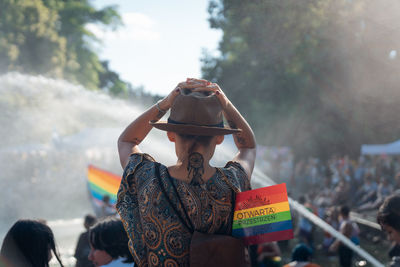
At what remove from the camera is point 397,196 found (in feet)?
10.7

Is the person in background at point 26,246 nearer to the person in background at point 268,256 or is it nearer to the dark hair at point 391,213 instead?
the dark hair at point 391,213

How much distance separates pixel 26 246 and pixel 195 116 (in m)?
1.41

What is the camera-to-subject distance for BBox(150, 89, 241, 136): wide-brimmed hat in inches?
89.1

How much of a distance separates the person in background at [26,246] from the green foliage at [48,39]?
73.7 ft

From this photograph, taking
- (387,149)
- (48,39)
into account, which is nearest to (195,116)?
(387,149)

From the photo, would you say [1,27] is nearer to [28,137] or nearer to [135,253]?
[28,137]

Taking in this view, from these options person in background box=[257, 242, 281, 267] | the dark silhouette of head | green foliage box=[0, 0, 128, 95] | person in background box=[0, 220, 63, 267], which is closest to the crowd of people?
the dark silhouette of head

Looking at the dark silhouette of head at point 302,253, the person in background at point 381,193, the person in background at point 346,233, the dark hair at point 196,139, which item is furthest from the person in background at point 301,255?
the person in background at point 381,193

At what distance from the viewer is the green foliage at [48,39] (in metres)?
24.1

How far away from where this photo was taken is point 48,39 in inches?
1038

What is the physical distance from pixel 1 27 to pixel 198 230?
988 inches

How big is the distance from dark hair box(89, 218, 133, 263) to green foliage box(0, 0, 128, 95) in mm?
22070

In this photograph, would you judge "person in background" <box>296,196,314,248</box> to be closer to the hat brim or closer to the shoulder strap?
the shoulder strap

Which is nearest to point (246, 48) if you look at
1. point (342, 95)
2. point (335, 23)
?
point (342, 95)
